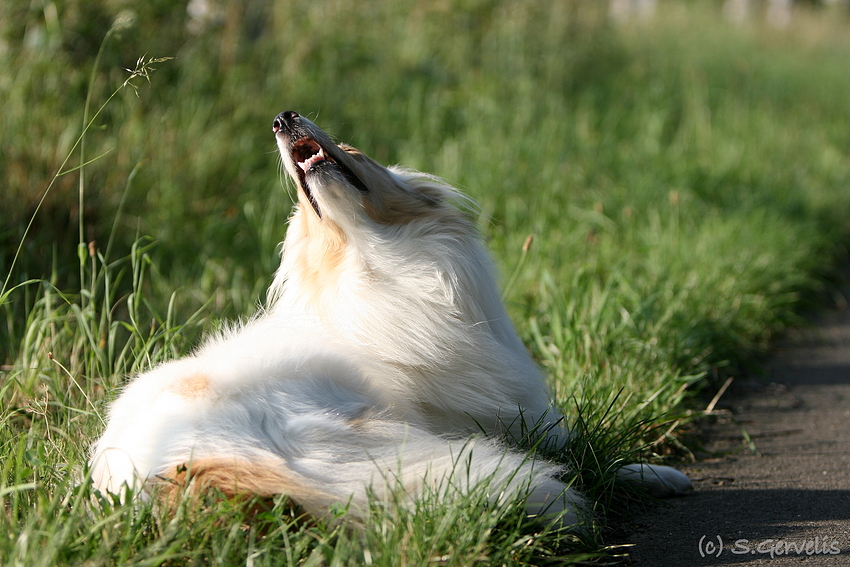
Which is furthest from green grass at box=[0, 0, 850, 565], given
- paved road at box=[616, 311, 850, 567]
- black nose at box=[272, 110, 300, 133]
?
black nose at box=[272, 110, 300, 133]

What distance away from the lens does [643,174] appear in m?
6.20

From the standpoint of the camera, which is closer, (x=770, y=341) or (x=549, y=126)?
(x=770, y=341)

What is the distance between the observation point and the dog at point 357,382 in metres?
2.06

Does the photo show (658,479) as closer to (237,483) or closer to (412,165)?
(237,483)

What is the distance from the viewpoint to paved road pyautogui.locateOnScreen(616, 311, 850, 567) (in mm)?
2346

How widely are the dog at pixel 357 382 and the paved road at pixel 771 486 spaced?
0.23 m

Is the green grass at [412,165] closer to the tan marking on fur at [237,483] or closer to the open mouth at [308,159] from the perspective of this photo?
the tan marking on fur at [237,483]

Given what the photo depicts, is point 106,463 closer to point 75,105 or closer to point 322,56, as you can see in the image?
point 75,105

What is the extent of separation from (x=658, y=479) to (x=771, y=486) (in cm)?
45

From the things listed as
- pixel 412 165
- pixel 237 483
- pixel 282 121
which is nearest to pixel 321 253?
pixel 282 121

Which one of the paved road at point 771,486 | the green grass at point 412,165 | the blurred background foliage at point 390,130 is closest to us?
the green grass at point 412,165

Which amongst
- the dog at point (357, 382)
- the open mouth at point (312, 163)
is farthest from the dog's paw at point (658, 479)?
the open mouth at point (312, 163)

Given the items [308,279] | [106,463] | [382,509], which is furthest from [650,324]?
[106,463]

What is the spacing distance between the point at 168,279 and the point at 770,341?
352 centimetres
